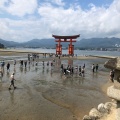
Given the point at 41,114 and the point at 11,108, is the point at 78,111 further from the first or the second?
the point at 11,108

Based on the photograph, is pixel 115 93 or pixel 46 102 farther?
pixel 46 102

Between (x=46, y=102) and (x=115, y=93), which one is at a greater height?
(x=115, y=93)

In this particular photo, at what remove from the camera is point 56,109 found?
655 inches

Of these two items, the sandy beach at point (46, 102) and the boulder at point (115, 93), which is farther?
the sandy beach at point (46, 102)

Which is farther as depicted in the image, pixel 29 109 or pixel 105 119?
pixel 29 109

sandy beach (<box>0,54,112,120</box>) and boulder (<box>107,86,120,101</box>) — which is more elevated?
boulder (<box>107,86,120,101</box>)

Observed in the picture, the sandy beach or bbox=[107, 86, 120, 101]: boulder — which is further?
the sandy beach

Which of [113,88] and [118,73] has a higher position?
[118,73]

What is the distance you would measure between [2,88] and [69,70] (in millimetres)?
17093

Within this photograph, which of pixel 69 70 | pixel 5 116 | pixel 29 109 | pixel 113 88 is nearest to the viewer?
pixel 113 88

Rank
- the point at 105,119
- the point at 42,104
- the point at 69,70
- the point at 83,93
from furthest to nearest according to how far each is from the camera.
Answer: the point at 69,70
the point at 83,93
the point at 42,104
the point at 105,119

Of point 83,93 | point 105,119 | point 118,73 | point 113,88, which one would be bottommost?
point 83,93

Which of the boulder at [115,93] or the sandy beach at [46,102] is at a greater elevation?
the boulder at [115,93]

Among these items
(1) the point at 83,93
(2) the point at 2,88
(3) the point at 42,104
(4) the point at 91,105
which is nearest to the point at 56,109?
(3) the point at 42,104
